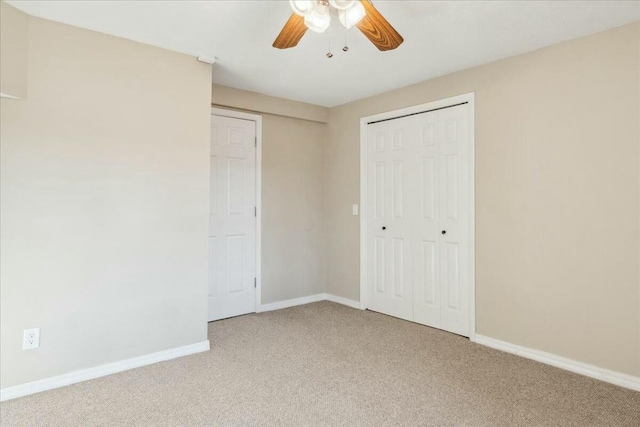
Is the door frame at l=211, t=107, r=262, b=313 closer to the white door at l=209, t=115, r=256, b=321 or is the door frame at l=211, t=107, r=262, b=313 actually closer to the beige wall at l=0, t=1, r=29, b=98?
the white door at l=209, t=115, r=256, b=321

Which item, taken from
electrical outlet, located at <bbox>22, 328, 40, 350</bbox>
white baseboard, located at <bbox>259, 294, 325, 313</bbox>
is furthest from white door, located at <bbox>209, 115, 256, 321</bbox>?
electrical outlet, located at <bbox>22, 328, 40, 350</bbox>

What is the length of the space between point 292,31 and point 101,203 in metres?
1.73

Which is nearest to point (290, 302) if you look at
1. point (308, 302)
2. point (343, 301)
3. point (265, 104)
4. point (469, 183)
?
point (308, 302)

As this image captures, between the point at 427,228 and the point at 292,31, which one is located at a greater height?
the point at 292,31

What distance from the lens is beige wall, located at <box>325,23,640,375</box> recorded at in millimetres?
2434

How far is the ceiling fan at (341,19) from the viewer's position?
69.3 inches

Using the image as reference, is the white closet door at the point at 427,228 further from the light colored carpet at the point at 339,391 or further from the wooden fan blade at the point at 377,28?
the wooden fan blade at the point at 377,28

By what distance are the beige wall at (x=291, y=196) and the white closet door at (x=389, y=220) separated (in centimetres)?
74

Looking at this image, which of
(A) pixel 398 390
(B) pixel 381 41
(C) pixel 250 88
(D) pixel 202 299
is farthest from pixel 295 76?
(A) pixel 398 390

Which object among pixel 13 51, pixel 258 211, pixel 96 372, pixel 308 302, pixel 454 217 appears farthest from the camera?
pixel 308 302

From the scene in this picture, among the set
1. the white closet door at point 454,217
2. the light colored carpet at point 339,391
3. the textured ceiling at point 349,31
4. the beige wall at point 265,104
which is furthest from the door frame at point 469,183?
the beige wall at point 265,104

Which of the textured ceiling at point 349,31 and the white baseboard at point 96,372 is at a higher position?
the textured ceiling at point 349,31

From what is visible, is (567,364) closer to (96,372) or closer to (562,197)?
(562,197)

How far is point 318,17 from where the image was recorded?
1.83 metres
